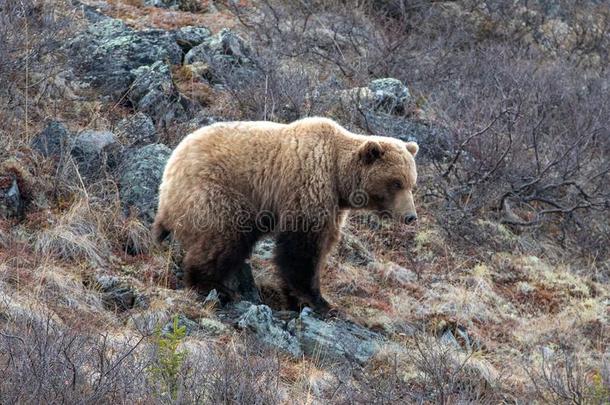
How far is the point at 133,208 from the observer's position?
8.54m

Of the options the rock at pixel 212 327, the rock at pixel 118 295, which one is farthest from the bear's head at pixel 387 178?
the rock at pixel 118 295

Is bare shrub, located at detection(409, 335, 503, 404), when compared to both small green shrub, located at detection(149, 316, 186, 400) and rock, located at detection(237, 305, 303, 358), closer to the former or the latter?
rock, located at detection(237, 305, 303, 358)

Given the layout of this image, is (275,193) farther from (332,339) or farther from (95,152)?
(95,152)

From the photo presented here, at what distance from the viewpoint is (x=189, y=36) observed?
13227 mm

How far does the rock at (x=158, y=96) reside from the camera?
1060 cm

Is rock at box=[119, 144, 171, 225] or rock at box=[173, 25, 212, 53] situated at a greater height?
rock at box=[119, 144, 171, 225]

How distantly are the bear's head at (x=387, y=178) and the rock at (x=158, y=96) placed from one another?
11.2ft

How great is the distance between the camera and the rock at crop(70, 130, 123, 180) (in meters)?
8.98

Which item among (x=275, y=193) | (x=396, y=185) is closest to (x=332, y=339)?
(x=275, y=193)

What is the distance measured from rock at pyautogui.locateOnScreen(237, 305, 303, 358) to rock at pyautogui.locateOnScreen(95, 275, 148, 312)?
797 millimetres

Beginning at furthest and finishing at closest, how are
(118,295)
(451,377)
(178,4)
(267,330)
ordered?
(178,4), (118,295), (267,330), (451,377)

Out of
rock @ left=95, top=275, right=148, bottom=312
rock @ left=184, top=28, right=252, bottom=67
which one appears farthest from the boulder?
rock @ left=95, top=275, right=148, bottom=312

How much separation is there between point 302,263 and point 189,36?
6701mm

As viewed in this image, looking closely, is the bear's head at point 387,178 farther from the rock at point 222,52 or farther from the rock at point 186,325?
the rock at point 222,52
